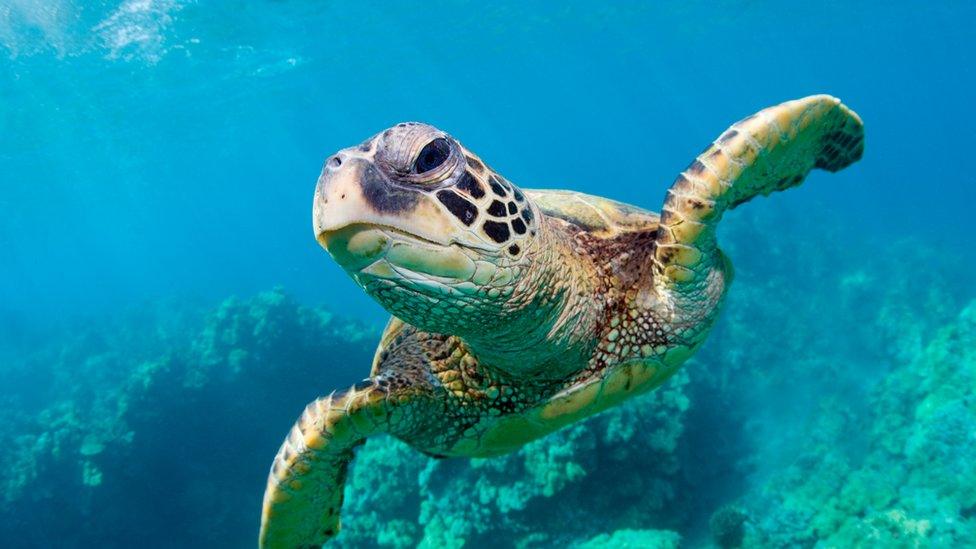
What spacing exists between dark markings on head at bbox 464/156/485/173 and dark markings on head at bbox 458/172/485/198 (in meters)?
0.05

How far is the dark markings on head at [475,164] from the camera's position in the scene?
1545mm

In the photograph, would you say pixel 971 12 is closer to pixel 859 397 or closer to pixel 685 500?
pixel 859 397

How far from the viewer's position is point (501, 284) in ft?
5.22

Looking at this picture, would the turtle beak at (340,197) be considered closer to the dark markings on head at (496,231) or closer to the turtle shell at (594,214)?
the dark markings on head at (496,231)

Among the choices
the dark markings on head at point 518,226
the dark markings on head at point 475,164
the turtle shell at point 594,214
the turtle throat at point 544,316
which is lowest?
the turtle throat at point 544,316

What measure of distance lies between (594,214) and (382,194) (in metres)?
1.54

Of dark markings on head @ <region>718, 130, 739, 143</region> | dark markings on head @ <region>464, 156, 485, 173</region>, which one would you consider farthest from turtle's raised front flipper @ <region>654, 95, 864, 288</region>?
dark markings on head @ <region>464, 156, 485, 173</region>

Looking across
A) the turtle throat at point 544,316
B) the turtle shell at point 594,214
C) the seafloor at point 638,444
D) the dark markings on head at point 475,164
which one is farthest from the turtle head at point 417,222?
the seafloor at point 638,444

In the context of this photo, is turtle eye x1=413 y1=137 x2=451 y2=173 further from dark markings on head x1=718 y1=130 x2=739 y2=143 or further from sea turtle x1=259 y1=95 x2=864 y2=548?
dark markings on head x1=718 y1=130 x2=739 y2=143

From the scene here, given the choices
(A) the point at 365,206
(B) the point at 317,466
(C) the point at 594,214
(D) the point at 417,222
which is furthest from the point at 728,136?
(B) the point at 317,466

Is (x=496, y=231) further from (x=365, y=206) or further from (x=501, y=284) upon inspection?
(x=365, y=206)

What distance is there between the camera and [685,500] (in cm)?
624

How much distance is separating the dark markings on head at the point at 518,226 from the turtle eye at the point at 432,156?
0.98ft

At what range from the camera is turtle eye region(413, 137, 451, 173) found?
4.60 ft
